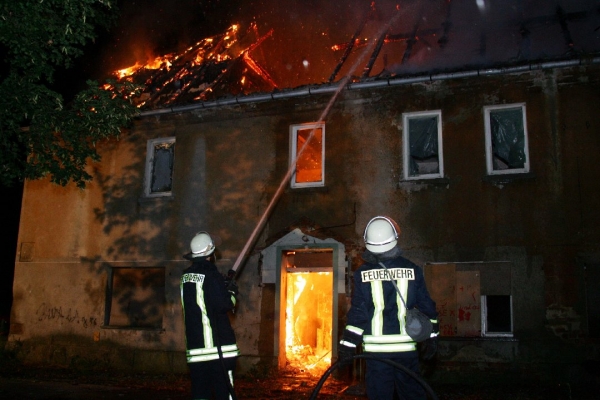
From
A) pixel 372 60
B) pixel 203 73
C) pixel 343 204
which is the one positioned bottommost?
pixel 343 204

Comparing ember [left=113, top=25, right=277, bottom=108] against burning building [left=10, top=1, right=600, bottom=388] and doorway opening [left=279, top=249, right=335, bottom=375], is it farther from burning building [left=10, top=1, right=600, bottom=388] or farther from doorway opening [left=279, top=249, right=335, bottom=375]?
doorway opening [left=279, top=249, right=335, bottom=375]

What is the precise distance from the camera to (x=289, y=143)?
10.8m

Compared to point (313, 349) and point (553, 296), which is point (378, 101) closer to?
point (553, 296)

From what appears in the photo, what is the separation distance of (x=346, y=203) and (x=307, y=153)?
4.94ft

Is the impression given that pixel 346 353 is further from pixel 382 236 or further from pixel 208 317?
pixel 208 317

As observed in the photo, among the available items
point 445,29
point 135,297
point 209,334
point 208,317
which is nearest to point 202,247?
point 208,317

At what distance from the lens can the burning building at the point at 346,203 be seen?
8891 mm

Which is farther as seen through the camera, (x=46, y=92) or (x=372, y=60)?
(x=372, y=60)

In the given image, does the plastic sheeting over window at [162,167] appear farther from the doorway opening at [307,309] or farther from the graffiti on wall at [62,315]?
the doorway opening at [307,309]

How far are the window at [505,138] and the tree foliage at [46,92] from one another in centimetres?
656

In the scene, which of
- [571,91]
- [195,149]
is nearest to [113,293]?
[195,149]

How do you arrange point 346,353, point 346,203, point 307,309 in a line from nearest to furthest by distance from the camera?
point 346,353
point 346,203
point 307,309

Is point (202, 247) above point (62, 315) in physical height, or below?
above

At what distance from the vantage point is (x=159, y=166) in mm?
12039
